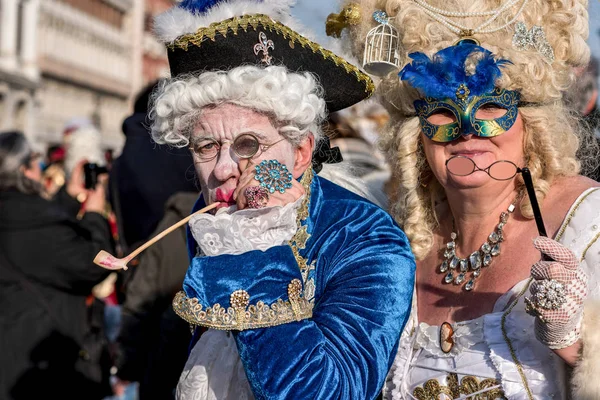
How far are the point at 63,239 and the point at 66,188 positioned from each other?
1482 millimetres

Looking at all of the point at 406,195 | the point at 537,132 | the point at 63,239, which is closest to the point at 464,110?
the point at 537,132

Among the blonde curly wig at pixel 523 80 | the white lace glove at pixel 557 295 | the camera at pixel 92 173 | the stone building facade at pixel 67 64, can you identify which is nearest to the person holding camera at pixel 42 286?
the camera at pixel 92 173

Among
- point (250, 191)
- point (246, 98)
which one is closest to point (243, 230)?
point (250, 191)

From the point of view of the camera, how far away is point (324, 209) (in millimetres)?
2715

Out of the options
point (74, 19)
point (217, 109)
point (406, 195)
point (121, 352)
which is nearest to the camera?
point (217, 109)

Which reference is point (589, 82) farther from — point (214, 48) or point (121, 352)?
point (121, 352)

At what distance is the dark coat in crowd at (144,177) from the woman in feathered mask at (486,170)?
2138 mm

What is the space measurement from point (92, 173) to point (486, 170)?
146 inches

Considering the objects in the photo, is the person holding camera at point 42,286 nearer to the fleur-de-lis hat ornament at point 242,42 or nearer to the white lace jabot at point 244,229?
the fleur-de-lis hat ornament at point 242,42

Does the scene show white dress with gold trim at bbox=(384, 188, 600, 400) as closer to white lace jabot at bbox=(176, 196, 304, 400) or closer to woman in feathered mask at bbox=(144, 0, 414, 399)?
woman in feathered mask at bbox=(144, 0, 414, 399)

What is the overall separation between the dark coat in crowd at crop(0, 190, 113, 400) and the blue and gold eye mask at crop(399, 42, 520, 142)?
115 inches

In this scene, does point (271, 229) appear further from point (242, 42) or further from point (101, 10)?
point (101, 10)

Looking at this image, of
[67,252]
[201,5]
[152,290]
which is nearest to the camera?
[201,5]

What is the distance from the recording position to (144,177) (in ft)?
16.3
